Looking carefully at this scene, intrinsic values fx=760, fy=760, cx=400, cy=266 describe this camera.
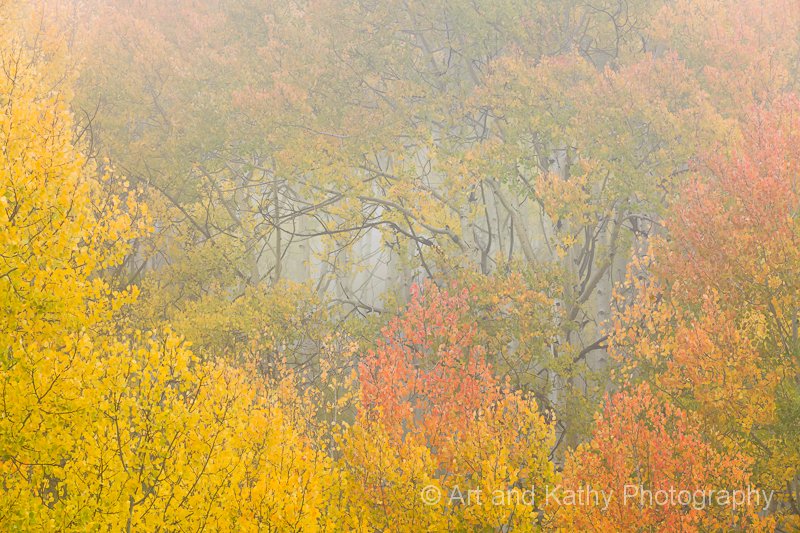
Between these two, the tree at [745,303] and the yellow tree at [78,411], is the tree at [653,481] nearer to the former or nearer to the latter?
the tree at [745,303]

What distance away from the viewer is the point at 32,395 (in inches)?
353

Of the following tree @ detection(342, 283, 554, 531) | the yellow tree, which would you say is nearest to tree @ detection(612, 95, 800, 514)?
tree @ detection(342, 283, 554, 531)

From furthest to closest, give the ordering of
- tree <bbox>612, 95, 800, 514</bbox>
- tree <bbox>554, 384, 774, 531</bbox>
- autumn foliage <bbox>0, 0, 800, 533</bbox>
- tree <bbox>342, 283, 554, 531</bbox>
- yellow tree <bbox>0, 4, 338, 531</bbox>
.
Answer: tree <bbox>612, 95, 800, 514</bbox> < tree <bbox>554, 384, 774, 531</bbox> < tree <bbox>342, 283, 554, 531</bbox> < autumn foliage <bbox>0, 0, 800, 533</bbox> < yellow tree <bbox>0, 4, 338, 531</bbox>

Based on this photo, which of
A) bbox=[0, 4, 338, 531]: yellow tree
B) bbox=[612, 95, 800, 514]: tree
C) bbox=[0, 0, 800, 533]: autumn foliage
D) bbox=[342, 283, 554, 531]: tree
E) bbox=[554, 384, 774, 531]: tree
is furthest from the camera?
bbox=[612, 95, 800, 514]: tree

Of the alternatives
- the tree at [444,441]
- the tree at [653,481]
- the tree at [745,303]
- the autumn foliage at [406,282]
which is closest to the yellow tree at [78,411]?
the autumn foliage at [406,282]

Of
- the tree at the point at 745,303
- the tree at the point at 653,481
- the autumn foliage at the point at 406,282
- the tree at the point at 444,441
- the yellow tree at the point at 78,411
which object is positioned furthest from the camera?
the tree at the point at 745,303

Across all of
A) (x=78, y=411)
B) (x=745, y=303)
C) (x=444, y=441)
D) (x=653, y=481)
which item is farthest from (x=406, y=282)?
(x=78, y=411)

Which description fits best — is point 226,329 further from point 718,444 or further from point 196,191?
point 718,444

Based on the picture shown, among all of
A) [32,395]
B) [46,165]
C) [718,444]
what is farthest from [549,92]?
[32,395]

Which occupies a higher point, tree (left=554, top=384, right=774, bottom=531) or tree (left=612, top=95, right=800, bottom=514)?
tree (left=612, top=95, right=800, bottom=514)

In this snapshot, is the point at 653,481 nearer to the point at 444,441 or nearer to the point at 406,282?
the point at 444,441

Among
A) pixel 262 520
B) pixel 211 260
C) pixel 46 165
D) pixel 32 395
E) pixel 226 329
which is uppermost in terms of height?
pixel 211 260

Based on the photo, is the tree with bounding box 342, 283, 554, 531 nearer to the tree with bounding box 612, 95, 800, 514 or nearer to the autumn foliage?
the autumn foliage

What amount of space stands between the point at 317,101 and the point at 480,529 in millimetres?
13532
